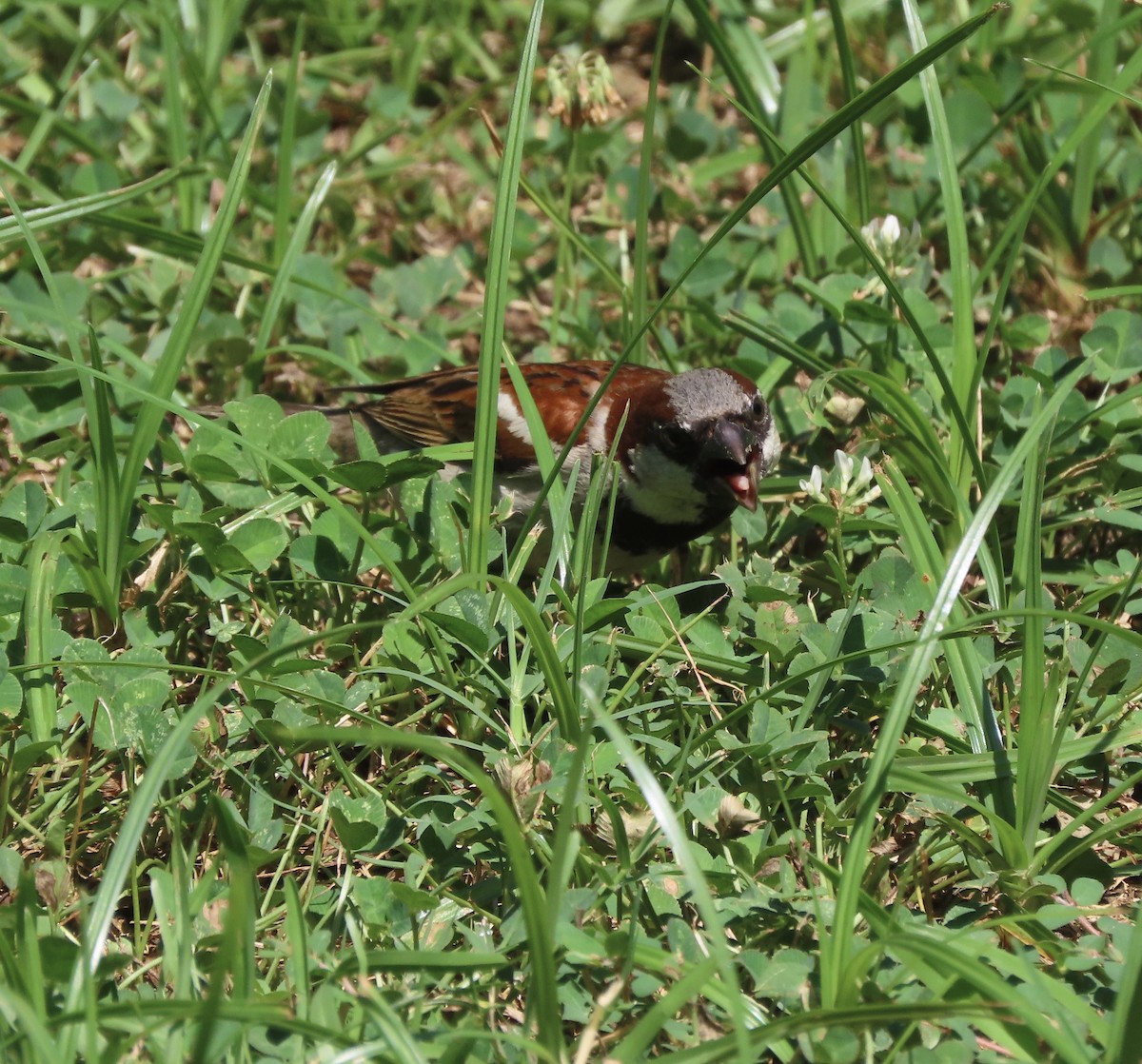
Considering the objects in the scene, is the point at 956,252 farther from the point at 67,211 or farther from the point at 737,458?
the point at 67,211

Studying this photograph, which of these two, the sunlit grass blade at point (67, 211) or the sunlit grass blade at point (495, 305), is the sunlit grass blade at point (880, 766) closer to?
the sunlit grass blade at point (495, 305)

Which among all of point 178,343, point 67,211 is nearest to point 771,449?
point 178,343

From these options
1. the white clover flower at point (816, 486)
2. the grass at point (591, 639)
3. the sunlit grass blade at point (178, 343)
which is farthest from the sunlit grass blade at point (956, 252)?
the sunlit grass blade at point (178, 343)

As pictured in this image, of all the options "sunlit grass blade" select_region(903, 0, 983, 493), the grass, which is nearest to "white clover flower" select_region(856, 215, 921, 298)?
the grass

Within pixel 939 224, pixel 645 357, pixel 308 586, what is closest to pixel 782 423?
pixel 645 357

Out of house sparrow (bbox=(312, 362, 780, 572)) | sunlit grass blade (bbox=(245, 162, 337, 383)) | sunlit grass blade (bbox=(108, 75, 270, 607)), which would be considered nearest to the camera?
sunlit grass blade (bbox=(108, 75, 270, 607))

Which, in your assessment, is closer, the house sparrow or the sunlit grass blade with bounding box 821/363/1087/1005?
the sunlit grass blade with bounding box 821/363/1087/1005

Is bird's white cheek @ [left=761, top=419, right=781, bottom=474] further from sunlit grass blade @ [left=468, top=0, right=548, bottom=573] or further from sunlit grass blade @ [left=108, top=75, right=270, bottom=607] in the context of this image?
sunlit grass blade @ [left=108, top=75, right=270, bottom=607]

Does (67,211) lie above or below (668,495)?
above
